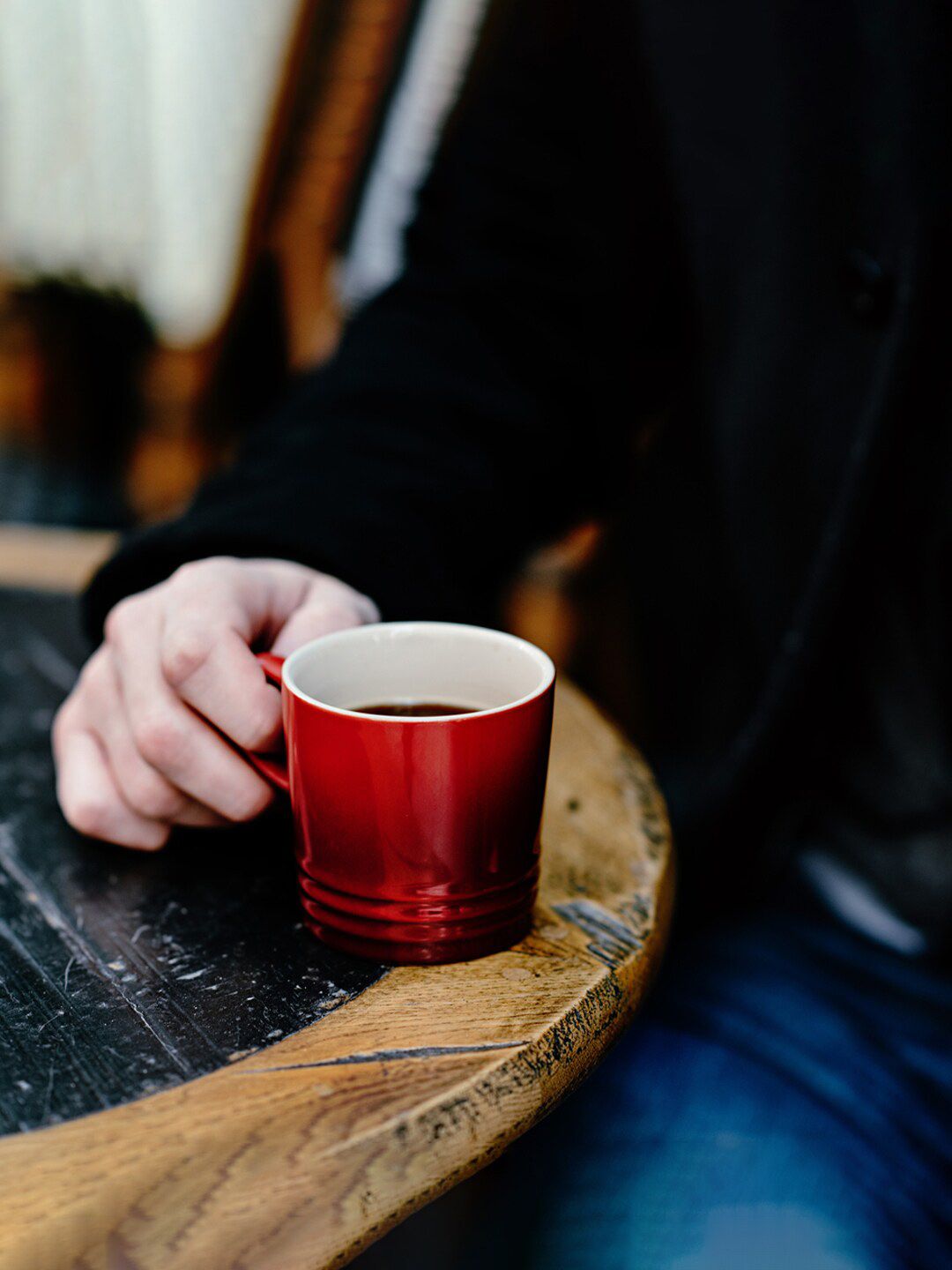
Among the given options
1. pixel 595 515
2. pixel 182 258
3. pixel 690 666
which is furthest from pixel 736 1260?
pixel 182 258

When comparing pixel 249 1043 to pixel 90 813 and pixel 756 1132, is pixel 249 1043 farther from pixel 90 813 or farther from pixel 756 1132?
pixel 756 1132

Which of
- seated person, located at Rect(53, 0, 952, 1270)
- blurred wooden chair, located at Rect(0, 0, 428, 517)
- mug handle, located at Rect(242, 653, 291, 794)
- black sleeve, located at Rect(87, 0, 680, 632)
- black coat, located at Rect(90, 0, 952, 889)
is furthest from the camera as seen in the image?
blurred wooden chair, located at Rect(0, 0, 428, 517)

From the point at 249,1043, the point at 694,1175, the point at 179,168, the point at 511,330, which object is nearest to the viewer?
the point at 249,1043

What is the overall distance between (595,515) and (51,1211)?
0.96m

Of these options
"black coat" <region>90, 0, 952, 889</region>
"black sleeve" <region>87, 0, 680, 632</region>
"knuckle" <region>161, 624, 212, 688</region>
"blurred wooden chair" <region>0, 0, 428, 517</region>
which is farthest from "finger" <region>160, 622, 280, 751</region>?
"blurred wooden chair" <region>0, 0, 428, 517</region>

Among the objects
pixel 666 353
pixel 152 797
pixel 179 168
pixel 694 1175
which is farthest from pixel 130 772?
pixel 179 168

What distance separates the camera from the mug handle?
54cm

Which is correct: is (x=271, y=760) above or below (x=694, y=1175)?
above

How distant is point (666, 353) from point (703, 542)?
22cm

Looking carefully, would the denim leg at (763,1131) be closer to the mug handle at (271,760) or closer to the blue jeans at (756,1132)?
the blue jeans at (756,1132)

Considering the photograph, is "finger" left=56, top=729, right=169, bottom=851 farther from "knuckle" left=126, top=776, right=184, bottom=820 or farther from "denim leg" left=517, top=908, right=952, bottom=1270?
"denim leg" left=517, top=908, right=952, bottom=1270

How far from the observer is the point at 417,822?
481mm

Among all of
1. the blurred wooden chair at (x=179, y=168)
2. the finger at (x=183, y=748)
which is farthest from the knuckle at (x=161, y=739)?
the blurred wooden chair at (x=179, y=168)

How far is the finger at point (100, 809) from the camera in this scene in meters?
0.61
